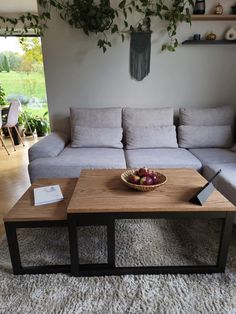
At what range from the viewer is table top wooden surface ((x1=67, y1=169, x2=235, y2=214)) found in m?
→ 1.32

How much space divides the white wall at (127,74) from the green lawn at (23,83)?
2572 mm

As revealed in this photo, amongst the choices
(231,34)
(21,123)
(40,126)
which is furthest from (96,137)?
(21,123)

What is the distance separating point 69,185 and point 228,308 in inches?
49.8

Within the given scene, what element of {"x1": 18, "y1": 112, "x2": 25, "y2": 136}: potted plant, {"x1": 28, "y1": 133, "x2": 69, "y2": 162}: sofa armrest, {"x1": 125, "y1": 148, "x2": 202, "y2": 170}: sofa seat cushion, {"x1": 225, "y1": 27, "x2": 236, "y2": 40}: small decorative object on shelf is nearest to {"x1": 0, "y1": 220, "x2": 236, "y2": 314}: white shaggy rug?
{"x1": 125, "y1": 148, "x2": 202, "y2": 170}: sofa seat cushion

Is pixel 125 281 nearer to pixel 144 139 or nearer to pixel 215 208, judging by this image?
pixel 215 208

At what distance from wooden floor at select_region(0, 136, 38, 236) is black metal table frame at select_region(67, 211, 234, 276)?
83cm

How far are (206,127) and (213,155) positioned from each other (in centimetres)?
42

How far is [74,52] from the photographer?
275 centimetres

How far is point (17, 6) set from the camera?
417 cm

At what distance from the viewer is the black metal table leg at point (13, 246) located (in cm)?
136

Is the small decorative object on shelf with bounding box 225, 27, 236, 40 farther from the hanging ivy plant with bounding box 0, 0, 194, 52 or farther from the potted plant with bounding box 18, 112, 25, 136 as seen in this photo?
the potted plant with bounding box 18, 112, 25, 136

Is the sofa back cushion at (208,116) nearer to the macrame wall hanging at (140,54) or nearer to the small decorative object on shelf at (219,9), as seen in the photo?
the macrame wall hanging at (140,54)

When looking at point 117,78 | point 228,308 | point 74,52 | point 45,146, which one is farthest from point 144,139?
point 228,308

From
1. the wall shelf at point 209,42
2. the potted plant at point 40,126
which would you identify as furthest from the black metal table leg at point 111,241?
the potted plant at point 40,126
